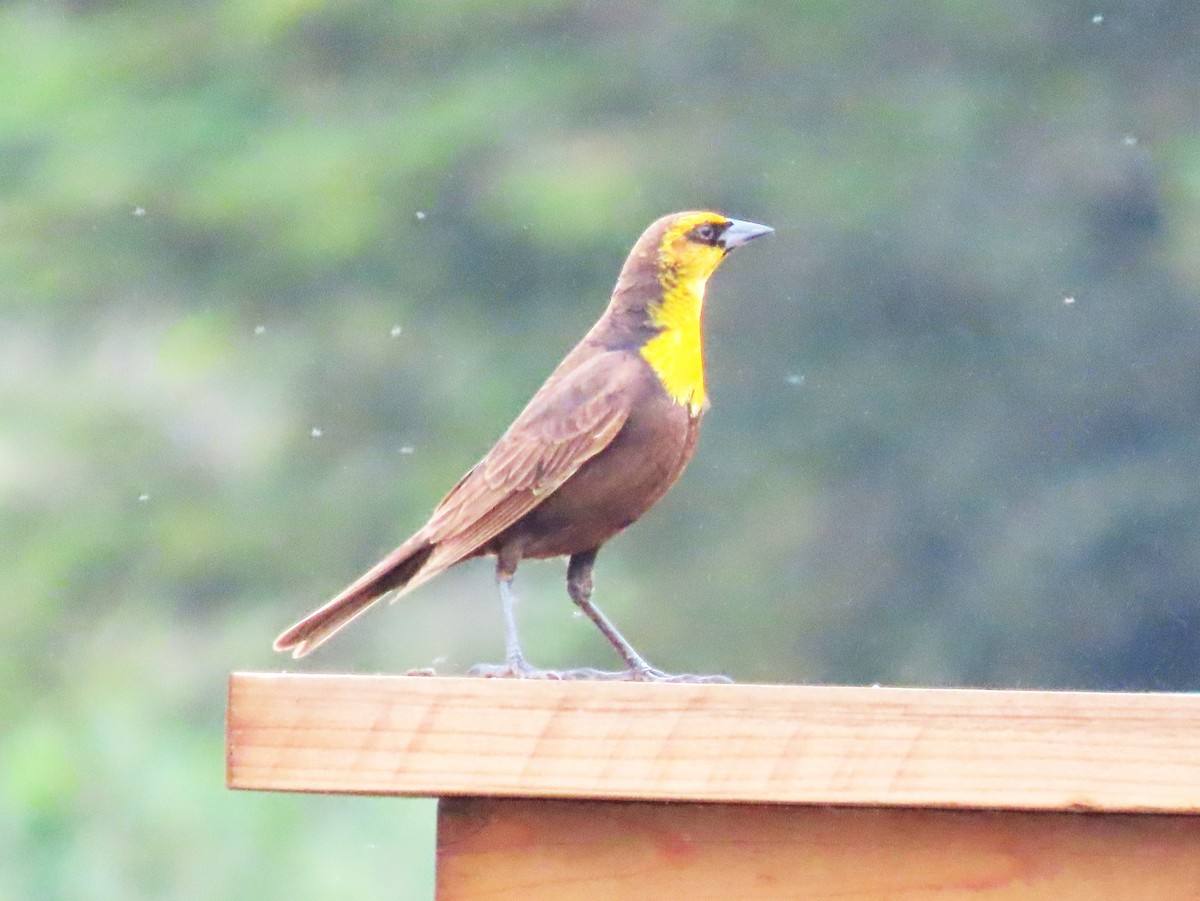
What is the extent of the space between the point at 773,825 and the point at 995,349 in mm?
6631

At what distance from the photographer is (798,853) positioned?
7.60ft

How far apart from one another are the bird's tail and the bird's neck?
411 mm

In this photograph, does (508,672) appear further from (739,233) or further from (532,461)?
(739,233)

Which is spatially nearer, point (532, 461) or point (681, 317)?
point (532, 461)

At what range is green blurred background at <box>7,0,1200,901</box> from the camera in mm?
8305

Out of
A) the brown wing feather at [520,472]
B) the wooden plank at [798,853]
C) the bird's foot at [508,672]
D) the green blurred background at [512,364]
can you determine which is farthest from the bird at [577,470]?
the green blurred background at [512,364]

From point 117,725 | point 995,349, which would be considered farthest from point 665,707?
point 995,349

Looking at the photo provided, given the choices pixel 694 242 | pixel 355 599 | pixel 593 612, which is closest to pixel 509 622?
pixel 593 612

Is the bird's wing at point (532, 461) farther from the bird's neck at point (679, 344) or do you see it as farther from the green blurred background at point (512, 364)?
the green blurred background at point (512, 364)

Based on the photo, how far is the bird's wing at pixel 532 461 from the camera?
3057mm

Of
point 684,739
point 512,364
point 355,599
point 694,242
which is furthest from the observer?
point 512,364

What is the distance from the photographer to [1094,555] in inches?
327

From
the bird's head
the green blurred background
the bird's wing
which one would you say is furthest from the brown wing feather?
the green blurred background

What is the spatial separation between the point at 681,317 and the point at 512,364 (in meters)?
5.01
